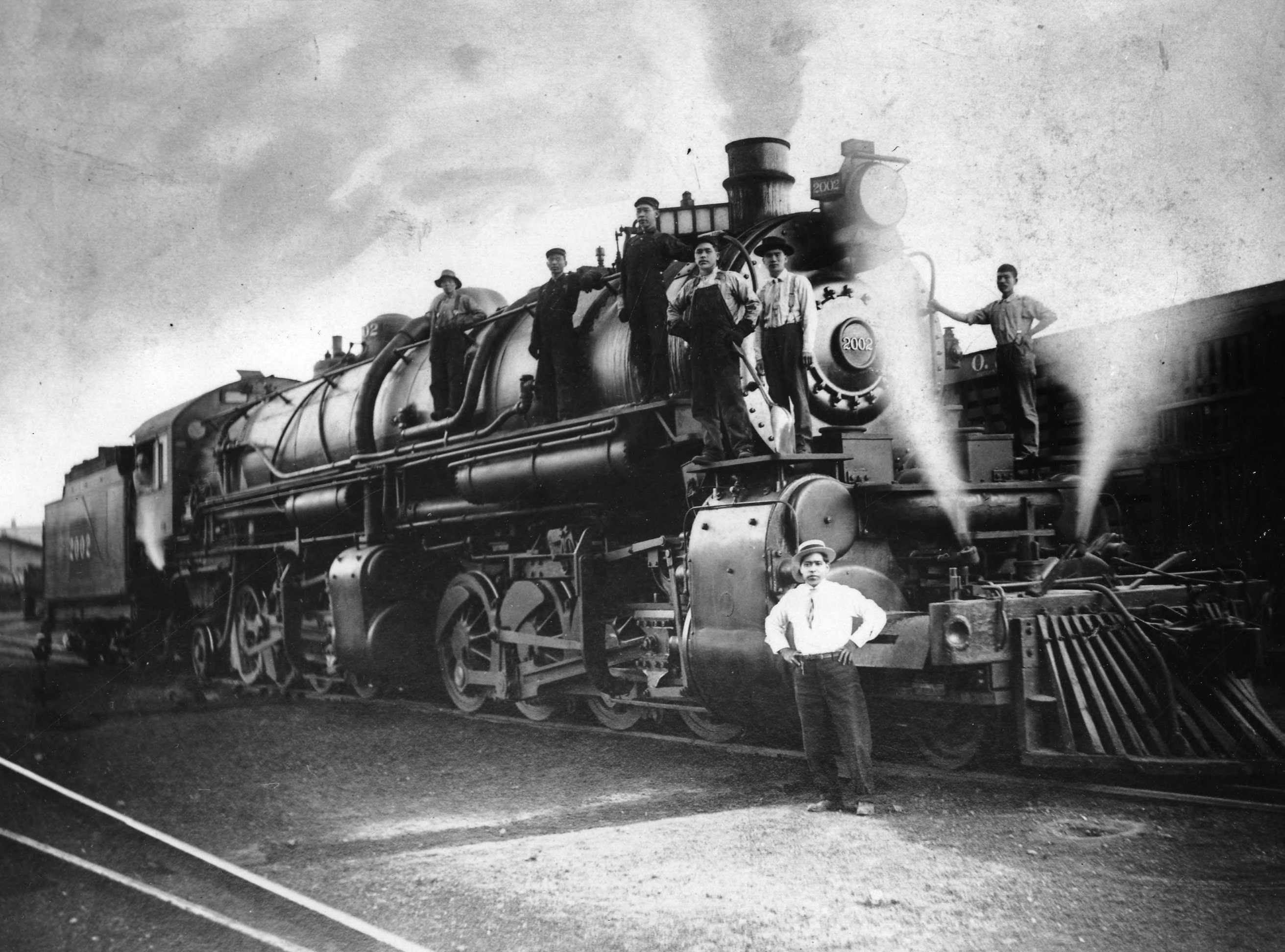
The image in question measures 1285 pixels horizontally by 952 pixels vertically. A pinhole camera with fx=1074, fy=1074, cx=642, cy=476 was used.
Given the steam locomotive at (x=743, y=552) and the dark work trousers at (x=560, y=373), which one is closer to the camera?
the steam locomotive at (x=743, y=552)

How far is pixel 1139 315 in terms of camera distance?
327 inches

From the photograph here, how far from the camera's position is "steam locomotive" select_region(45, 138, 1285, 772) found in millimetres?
5043

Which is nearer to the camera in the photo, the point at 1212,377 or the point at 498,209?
the point at 498,209

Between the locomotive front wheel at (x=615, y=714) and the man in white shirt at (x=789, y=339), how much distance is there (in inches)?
96.0

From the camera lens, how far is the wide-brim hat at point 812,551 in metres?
4.99

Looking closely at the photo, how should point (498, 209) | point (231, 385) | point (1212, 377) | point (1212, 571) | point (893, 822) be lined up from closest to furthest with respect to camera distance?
point (893, 822)
point (1212, 571)
point (498, 209)
point (1212, 377)
point (231, 385)

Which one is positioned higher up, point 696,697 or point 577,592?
point 577,592

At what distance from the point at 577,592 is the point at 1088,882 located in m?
4.06

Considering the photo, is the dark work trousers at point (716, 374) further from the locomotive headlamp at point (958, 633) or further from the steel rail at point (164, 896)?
the steel rail at point (164, 896)

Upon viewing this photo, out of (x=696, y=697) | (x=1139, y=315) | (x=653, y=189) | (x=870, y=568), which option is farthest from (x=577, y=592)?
(x=1139, y=315)

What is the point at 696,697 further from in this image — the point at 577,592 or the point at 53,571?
the point at 53,571

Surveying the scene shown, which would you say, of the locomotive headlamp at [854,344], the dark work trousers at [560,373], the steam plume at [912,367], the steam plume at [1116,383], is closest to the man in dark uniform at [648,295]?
the dark work trousers at [560,373]

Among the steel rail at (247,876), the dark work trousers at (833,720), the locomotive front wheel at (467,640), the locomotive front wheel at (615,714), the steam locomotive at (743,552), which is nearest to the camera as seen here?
the steel rail at (247,876)

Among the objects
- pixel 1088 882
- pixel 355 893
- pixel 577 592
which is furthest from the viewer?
pixel 577 592
